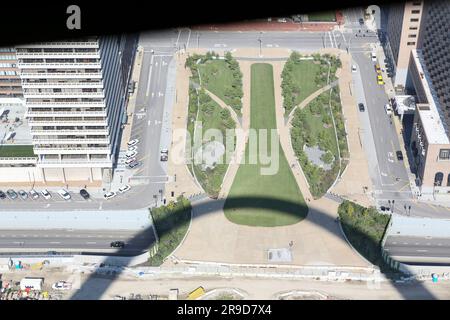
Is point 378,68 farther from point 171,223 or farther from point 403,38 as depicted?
point 171,223

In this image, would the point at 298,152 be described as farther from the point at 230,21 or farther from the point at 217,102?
the point at 230,21

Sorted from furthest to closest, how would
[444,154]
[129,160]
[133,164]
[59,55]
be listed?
[129,160], [133,164], [444,154], [59,55]

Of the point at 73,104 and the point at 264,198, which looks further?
the point at 264,198

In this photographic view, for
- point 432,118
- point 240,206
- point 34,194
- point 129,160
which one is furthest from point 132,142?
point 432,118

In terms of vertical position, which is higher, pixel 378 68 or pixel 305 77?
pixel 378 68

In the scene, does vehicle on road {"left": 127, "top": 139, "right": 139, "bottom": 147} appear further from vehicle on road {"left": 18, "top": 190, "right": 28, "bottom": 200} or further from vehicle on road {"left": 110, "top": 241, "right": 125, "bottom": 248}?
vehicle on road {"left": 110, "top": 241, "right": 125, "bottom": 248}

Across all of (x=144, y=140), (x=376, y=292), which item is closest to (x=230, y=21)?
(x=376, y=292)
